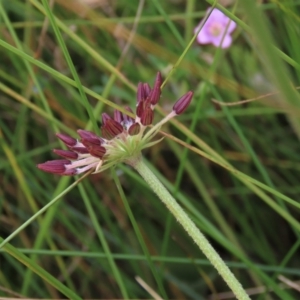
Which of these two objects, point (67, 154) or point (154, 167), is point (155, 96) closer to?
point (67, 154)

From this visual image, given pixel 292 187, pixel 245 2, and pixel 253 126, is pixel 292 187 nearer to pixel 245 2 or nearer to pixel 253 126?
pixel 253 126

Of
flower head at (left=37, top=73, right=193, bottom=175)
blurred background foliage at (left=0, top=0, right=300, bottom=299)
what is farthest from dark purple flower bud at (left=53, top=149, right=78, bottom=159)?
blurred background foliage at (left=0, top=0, right=300, bottom=299)

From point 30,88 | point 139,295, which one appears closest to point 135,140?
point 30,88

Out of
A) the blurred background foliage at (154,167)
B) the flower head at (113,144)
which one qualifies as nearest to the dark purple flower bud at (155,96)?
the flower head at (113,144)

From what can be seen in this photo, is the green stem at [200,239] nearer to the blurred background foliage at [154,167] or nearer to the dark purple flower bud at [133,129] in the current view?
the dark purple flower bud at [133,129]

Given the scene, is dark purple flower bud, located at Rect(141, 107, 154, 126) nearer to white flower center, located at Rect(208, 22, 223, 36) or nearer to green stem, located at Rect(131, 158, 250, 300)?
green stem, located at Rect(131, 158, 250, 300)

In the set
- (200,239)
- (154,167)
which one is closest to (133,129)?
(200,239)
